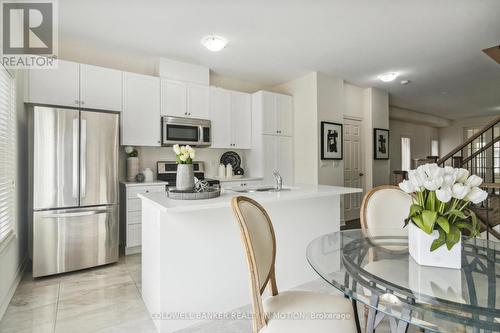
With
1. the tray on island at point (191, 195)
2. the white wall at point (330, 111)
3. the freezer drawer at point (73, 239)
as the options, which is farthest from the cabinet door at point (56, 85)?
the white wall at point (330, 111)

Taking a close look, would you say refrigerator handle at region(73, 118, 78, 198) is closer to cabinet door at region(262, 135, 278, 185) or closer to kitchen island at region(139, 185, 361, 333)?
kitchen island at region(139, 185, 361, 333)

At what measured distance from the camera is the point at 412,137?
834 centimetres

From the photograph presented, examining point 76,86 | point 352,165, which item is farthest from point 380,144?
point 76,86

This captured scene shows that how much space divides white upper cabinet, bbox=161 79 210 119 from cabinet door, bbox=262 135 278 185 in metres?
1.14

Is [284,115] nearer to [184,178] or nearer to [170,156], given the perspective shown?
[170,156]

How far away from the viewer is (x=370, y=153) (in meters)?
5.49

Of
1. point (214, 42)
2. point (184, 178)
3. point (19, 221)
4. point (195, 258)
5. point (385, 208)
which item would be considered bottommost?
point (195, 258)

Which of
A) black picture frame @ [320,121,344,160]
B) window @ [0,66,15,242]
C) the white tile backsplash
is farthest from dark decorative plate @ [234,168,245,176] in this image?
window @ [0,66,15,242]

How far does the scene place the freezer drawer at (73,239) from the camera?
2664 millimetres

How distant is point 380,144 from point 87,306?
560 cm

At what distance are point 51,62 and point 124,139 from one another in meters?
1.15

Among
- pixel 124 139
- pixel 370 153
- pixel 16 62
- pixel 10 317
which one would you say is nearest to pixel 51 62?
pixel 16 62

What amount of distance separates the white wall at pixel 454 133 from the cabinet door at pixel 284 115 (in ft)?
25.0

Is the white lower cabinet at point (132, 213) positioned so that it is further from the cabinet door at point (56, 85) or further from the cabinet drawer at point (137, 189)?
the cabinet door at point (56, 85)
